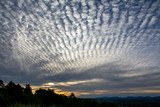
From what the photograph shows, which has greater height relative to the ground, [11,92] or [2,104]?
[11,92]

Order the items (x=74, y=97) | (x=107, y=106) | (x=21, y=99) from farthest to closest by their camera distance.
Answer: (x=107, y=106), (x=74, y=97), (x=21, y=99)

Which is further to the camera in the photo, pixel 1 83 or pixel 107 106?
pixel 107 106

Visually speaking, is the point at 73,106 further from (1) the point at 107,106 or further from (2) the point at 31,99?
(1) the point at 107,106

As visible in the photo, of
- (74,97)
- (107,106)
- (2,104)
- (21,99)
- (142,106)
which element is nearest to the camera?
(2,104)

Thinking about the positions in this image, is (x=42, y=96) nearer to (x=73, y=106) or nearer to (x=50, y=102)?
(x=50, y=102)

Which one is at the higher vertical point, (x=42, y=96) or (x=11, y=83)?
(x=11, y=83)

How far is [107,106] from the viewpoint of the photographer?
79500 millimetres

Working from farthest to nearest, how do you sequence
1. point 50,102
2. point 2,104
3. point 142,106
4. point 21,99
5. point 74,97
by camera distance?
point 142,106 < point 74,97 < point 50,102 < point 21,99 < point 2,104

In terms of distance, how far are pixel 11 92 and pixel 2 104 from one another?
17724 millimetres

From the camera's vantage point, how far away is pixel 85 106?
58.2 meters

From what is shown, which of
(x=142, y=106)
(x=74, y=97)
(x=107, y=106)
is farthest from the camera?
(x=142, y=106)

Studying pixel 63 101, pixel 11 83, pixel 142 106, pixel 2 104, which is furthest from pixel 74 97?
pixel 142 106

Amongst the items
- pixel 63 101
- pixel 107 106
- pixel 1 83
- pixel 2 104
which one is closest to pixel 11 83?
pixel 1 83

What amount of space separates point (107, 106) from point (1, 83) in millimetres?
34856
